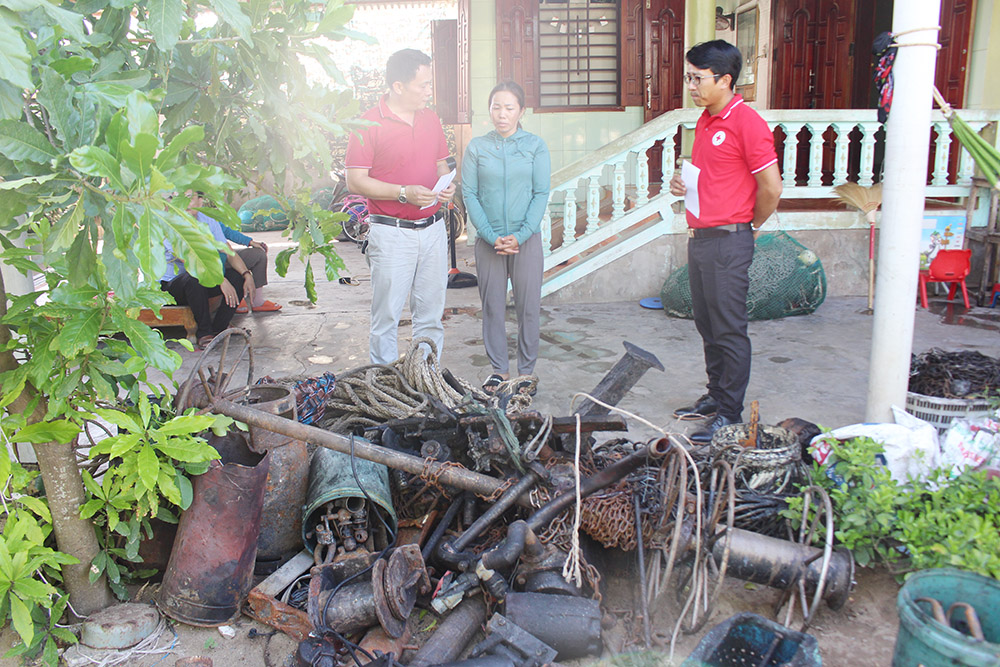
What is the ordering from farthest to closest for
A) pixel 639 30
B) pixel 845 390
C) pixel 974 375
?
pixel 639 30 < pixel 845 390 < pixel 974 375

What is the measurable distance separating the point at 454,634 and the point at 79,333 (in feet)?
5.19

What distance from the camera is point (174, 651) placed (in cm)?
273

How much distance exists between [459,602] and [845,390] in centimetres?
323

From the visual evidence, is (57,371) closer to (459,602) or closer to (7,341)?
(7,341)

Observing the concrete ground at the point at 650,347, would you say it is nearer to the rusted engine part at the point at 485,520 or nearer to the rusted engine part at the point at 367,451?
the rusted engine part at the point at 485,520

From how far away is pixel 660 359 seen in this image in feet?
18.7

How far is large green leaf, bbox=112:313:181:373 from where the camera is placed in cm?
242

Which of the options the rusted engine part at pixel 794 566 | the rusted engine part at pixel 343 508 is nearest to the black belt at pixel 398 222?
the rusted engine part at pixel 343 508

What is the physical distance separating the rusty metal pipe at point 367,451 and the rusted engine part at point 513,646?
0.56 m

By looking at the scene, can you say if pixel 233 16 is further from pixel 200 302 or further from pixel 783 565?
pixel 200 302

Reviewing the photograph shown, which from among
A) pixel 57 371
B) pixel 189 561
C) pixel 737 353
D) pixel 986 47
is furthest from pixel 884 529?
pixel 986 47

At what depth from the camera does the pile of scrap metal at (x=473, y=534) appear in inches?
104

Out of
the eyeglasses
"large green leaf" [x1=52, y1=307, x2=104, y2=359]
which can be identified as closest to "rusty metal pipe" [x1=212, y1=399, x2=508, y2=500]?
"large green leaf" [x1=52, y1=307, x2=104, y2=359]

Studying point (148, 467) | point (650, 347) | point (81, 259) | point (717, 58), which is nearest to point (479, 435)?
point (148, 467)
